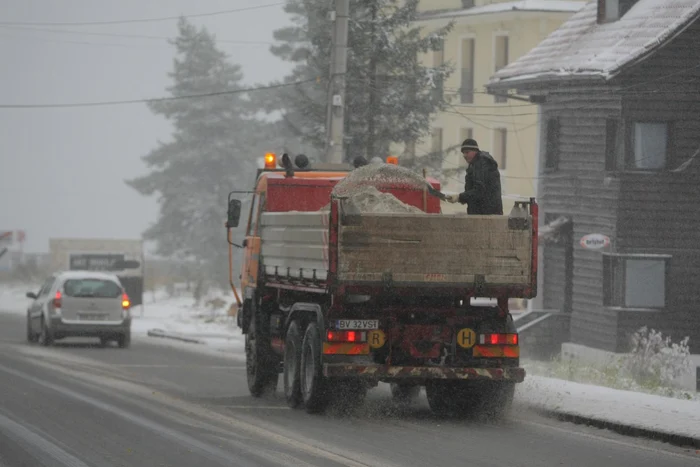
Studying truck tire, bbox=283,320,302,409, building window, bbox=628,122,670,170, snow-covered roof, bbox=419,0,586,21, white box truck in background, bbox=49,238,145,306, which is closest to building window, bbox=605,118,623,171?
building window, bbox=628,122,670,170

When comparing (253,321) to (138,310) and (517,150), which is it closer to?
(138,310)

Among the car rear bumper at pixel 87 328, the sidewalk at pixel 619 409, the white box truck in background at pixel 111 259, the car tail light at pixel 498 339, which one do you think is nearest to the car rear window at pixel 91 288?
the car rear bumper at pixel 87 328

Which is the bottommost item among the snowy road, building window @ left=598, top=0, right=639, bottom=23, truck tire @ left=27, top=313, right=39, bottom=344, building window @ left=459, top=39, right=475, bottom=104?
truck tire @ left=27, top=313, right=39, bottom=344

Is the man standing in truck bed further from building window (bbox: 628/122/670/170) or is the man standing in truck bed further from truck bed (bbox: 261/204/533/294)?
building window (bbox: 628/122/670/170)

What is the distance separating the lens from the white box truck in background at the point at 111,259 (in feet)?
172

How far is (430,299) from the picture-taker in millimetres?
16859

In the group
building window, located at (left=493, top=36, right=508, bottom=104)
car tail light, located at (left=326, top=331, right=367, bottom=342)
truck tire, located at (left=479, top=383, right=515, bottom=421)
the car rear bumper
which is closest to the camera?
car tail light, located at (left=326, top=331, right=367, bottom=342)

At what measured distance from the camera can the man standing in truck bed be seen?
1692 centimetres

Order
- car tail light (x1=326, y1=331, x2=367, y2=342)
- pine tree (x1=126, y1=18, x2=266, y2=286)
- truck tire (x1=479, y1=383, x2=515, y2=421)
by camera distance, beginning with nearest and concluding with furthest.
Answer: car tail light (x1=326, y1=331, x2=367, y2=342), truck tire (x1=479, y1=383, x2=515, y2=421), pine tree (x1=126, y1=18, x2=266, y2=286)

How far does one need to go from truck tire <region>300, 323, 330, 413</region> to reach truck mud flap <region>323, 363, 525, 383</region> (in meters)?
0.44

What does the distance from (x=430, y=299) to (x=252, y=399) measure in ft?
12.2

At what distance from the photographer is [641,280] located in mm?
35312

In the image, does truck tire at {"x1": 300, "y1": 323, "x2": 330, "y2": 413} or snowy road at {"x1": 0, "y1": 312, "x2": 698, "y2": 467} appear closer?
snowy road at {"x1": 0, "y1": 312, "x2": 698, "y2": 467}

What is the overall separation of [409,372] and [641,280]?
19751mm
